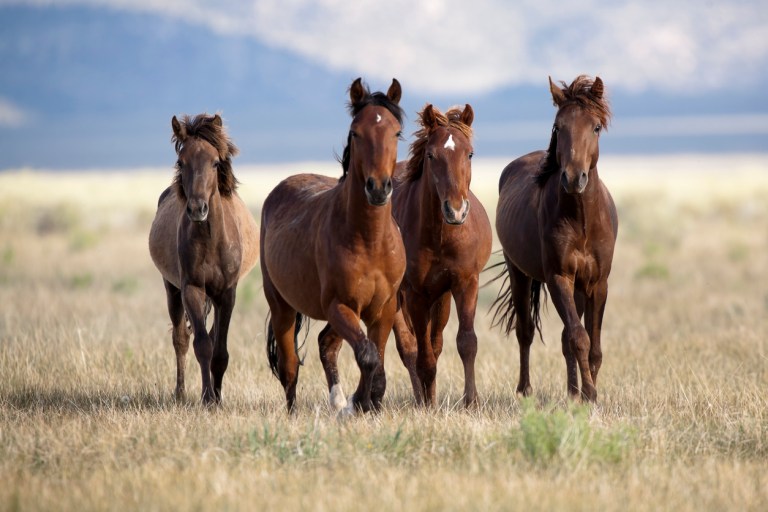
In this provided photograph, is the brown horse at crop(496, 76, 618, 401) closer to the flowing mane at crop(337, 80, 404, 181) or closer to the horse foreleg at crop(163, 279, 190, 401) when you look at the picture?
the flowing mane at crop(337, 80, 404, 181)

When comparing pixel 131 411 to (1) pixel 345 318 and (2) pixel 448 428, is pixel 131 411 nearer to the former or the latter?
(1) pixel 345 318

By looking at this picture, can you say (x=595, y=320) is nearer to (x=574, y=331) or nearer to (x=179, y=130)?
(x=574, y=331)

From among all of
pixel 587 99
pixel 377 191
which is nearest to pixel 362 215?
pixel 377 191

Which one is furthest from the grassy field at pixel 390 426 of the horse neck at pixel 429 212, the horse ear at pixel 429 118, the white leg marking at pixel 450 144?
the horse ear at pixel 429 118

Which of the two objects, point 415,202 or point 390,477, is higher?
point 415,202

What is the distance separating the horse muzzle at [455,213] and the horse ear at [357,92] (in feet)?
2.92

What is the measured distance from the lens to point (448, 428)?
6.64 metres

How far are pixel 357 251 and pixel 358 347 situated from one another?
25.1 inches

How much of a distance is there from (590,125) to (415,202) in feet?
4.61

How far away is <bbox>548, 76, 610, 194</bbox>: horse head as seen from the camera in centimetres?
762

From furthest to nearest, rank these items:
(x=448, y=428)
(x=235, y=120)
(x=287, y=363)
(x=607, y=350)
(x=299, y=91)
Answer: (x=299, y=91)
(x=235, y=120)
(x=607, y=350)
(x=287, y=363)
(x=448, y=428)

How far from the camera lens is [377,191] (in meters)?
6.50

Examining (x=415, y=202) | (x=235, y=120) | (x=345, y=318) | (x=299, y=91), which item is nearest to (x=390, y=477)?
(x=345, y=318)

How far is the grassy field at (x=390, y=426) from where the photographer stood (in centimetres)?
540
